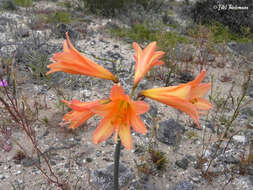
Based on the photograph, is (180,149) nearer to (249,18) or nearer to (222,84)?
(222,84)

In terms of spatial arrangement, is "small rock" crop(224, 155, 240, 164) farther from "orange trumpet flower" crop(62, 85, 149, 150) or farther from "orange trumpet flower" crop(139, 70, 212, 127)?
"orange trumpet flower" crop(62, 85, 149, 150)

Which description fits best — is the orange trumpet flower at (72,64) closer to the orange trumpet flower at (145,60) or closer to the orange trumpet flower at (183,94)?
the orange trumpet flower at (145,60)

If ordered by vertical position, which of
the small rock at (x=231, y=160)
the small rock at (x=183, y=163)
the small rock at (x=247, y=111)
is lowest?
the small rock at (x=183, y=163)

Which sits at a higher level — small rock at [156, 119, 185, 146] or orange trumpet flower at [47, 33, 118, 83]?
orange trumpet flower at [47, 33, 118, 83]

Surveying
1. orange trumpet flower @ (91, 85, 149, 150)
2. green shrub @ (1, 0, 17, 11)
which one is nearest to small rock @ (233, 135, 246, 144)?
orange trumpet flower @ (91, 85, 149, 150)

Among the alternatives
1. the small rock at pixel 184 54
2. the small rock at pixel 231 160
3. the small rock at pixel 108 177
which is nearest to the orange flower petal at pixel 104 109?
the small rock at pixel 108 177

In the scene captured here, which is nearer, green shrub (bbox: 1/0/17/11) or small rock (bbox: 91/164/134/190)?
small rock (bbox: 91/164/134/190)

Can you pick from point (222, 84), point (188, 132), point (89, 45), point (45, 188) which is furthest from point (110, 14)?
point (45, 188)
